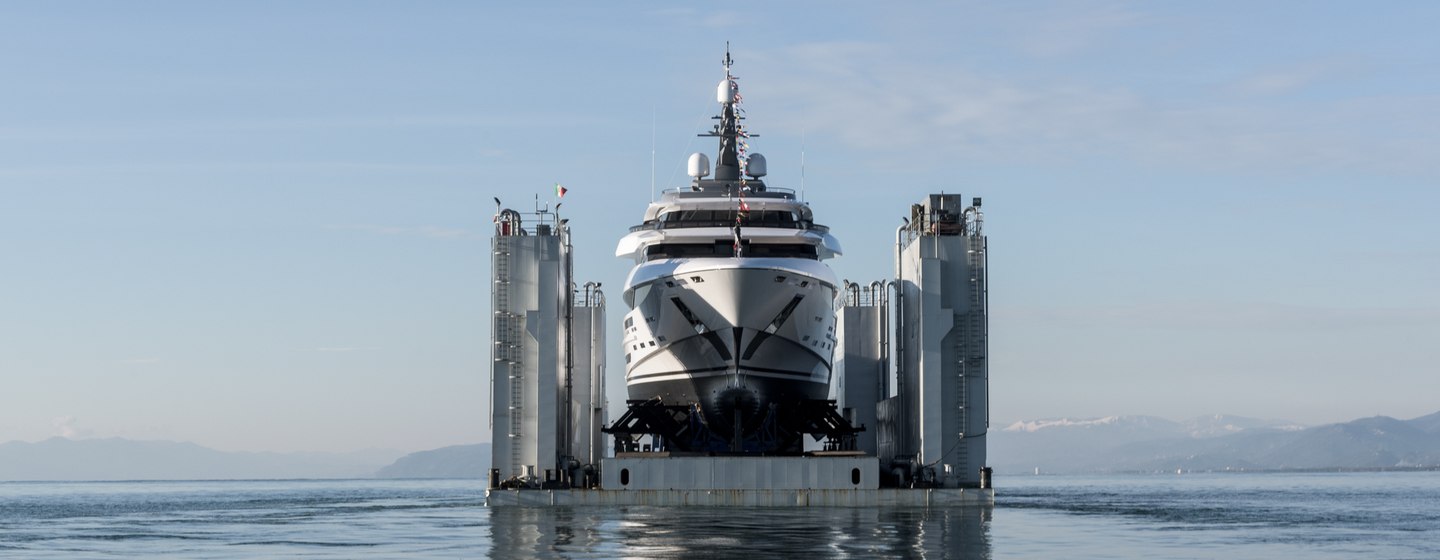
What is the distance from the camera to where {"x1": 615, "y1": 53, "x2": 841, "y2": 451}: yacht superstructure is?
54281 millimetres

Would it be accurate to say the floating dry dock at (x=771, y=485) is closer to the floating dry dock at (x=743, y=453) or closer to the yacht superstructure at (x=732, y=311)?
the floating dry dock at (x=743, y=453)

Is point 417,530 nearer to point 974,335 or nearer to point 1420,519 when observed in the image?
point 974,335

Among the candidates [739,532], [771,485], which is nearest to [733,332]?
[771,485]

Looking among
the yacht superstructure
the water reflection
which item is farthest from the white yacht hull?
the water reflection

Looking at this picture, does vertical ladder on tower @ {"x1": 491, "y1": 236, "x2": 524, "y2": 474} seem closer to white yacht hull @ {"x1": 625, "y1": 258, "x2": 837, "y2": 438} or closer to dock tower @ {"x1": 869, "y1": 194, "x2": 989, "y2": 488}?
white yacht hull @ {"x1": 625, "y1": 258, "x2": 837, "y2": 438}

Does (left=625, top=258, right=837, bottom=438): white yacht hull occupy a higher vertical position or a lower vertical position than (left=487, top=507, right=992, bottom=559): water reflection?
higher

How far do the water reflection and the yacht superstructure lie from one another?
22.5 ft

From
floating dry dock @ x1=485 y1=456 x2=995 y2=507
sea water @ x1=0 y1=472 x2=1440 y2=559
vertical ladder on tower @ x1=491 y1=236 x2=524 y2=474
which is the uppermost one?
vertical ladder on tower @ x1=491 y1=236 x2=524 y2=474

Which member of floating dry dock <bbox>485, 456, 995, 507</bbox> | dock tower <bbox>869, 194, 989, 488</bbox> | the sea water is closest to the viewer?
the sea water

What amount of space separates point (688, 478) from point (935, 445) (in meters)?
8.26

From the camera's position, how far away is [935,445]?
52906mm

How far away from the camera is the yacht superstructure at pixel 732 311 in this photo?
2137 inches

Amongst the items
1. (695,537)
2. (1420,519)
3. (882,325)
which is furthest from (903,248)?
(695,537)

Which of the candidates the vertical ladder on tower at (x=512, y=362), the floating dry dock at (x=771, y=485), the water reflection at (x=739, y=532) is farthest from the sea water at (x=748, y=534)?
the vertical ladder on tower at (x=512, y=362)
